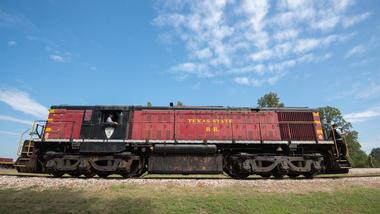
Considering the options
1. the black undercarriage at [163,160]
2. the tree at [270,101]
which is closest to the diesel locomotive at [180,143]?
the black undercarriage at [163,160]

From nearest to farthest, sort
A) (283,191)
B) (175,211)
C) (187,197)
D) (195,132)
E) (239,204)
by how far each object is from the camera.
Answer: (175,211) → (239,204) → (187,197) → (283,191) → (195,132)

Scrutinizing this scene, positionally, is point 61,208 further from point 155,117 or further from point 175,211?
point 155,117

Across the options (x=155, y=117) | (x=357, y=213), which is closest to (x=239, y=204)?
(x=357, y=213)

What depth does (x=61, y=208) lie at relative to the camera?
→ 19.0ft

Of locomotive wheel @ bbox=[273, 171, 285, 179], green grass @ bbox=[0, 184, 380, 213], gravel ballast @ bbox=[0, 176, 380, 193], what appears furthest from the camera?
locomotive wheel @ bbox=[273, 171, 285, 179]

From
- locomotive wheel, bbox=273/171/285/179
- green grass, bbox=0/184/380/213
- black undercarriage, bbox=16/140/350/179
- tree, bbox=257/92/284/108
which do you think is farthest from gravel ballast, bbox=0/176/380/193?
tree, bbox=257/92/284/108

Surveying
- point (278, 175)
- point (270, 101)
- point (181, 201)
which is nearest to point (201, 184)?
point (181, 201)

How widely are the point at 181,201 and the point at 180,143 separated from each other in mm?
4426

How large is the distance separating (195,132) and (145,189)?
4.45 metres

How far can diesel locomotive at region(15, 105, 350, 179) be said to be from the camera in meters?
10.3

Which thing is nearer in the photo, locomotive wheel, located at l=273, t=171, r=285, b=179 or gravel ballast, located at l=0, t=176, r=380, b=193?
gravel ballast, located at l=0, t=176, r=380, b=193

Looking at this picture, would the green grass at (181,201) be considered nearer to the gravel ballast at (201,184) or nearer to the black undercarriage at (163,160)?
the gravel ballast at (201,184)

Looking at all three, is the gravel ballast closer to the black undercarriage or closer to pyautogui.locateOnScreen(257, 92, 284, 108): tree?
the black undercarriage

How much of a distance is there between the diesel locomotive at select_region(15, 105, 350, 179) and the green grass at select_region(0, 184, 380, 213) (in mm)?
2721
